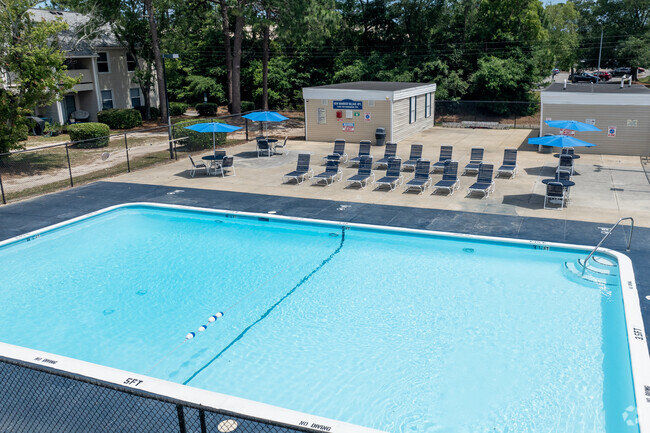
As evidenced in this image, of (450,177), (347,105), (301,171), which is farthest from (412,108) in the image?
(450,177)

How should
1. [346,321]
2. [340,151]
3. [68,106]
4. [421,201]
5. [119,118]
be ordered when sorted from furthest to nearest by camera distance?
1. [68,106]
2. [119,118]
3. [340,151]
4. [421,201]
5. [346,321]

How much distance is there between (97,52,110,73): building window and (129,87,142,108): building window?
289 cm

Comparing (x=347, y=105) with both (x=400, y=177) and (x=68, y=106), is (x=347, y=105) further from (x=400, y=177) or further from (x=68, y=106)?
(x=68, y=106)

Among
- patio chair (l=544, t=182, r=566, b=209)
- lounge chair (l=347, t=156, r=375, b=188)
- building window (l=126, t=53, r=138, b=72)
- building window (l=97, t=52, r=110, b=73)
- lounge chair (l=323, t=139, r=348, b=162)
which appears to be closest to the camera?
patio chair (l=544, t=182, r=566, b=209)

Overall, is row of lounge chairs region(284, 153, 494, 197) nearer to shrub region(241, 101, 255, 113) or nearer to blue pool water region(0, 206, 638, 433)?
blue pool water region(0, 206, 638, 433)

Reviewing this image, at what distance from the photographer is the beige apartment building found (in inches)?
1467

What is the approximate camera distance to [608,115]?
24.1 m

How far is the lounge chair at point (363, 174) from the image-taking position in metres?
19.2

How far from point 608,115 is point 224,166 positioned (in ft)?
56.0

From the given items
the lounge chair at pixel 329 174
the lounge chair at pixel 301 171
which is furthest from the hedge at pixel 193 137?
the lounge chair at pixel 329 174

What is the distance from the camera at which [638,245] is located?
42.3 ft

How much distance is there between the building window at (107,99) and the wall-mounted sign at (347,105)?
20.8m

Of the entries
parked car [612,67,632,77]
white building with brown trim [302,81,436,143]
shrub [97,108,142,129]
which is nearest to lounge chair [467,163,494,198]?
white building with brown trim [302,81,436,143]

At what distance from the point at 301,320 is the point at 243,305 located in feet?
4.56
